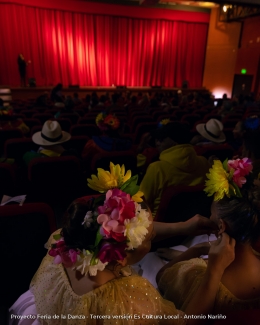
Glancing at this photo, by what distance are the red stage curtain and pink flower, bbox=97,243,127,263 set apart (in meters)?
13.0

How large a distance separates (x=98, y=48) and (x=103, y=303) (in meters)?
14.4

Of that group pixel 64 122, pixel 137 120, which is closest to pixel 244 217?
pixel 64 122

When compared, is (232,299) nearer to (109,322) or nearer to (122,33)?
(109,322)

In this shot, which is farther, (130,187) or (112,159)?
(112,159)

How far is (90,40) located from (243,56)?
7266 mm

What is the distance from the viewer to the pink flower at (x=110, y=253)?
0.82 m

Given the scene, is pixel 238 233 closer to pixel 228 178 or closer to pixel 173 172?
pixel 228 178

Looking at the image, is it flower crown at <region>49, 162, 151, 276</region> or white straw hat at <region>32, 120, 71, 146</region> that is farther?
white straw hat at <region>32, 120, 71, 146</region>

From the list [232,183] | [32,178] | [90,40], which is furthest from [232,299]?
[90,40]

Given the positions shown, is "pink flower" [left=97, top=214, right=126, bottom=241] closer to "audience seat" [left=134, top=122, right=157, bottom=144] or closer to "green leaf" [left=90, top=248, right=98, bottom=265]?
"green leaf" [left=90, top=248, right=98, bottom=265]

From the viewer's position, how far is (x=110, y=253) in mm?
826

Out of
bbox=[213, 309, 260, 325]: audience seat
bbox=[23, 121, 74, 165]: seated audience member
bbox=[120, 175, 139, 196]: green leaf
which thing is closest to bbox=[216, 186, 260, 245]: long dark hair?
bbox=[213, 309, 260, 325]: audience seat

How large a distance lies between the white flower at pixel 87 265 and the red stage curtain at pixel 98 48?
1298 centimetres

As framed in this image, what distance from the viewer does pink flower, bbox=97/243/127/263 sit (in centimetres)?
82
